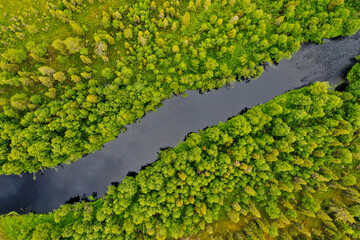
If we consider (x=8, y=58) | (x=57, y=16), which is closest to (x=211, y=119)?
(x=57, y=16)

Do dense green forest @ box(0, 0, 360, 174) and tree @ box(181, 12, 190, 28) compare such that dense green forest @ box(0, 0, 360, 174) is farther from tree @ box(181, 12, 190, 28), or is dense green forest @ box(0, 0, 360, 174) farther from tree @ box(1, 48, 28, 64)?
tree @ box(1, 48, 28, 64)

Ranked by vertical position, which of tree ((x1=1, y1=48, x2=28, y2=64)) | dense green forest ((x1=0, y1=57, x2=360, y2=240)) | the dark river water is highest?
tree ((x1=1, y1=48, x2=28, y2=64))

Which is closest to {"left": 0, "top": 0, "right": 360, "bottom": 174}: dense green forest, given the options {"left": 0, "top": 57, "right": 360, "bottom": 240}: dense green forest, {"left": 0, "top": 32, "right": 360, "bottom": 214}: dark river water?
{"left": 0, "top": 32, "right": 360, "bottom": 214}: dark river water

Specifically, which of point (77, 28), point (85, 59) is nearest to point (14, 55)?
point (77, 28)

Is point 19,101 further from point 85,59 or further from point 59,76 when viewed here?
point 85,59

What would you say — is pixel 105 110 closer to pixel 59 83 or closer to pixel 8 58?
pixel 59 83
